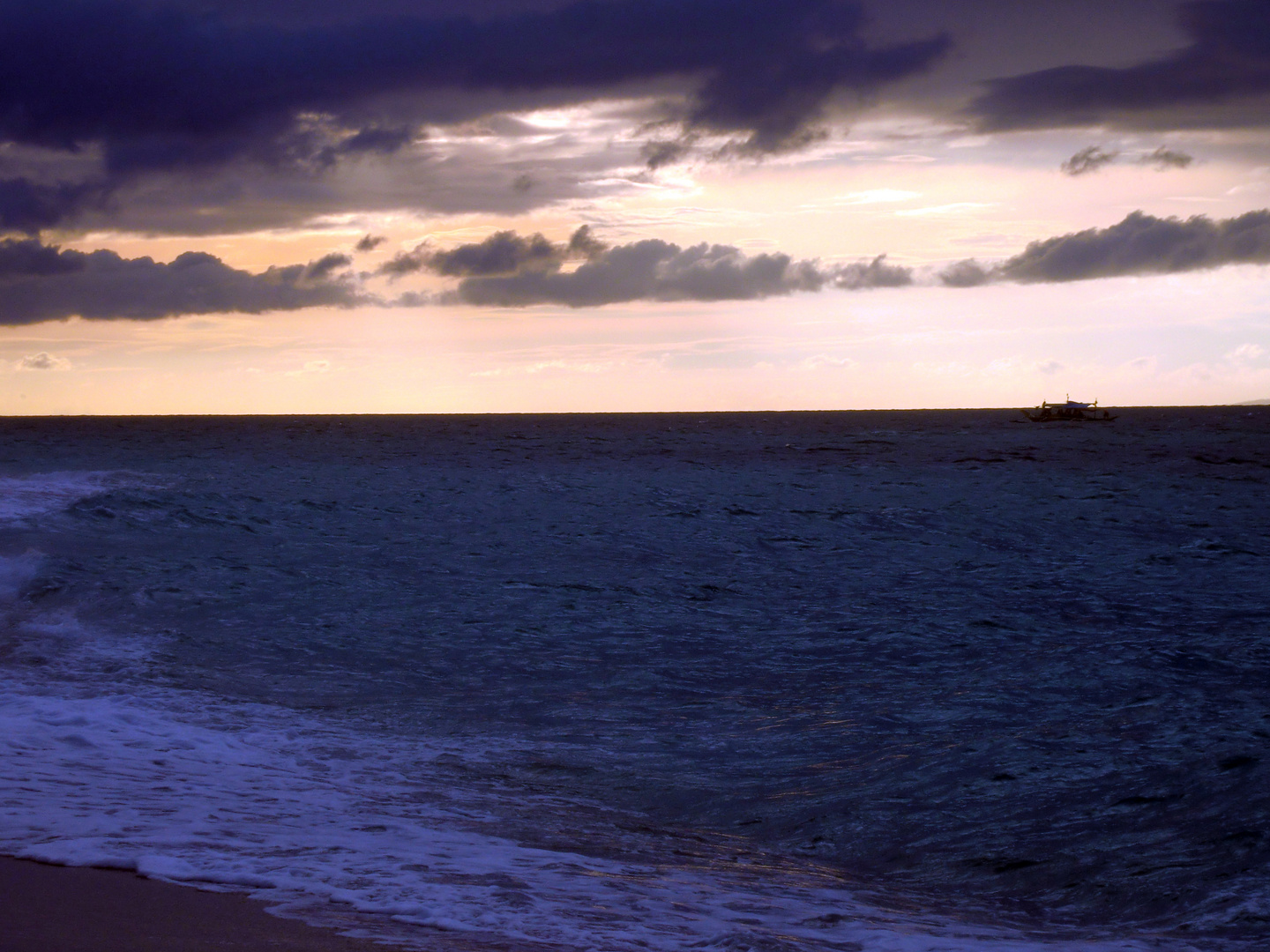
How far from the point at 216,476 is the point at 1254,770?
50.6 meters

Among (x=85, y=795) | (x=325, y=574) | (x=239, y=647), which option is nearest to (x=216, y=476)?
(x=325, y=574)

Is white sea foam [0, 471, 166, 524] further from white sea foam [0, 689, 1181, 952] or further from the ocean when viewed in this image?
white sea foam [0, 689, 1181, 952]

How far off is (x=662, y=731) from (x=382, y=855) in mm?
4519

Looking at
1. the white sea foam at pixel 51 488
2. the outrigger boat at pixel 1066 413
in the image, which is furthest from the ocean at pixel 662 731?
the outrigger boat at pixel 1066 413

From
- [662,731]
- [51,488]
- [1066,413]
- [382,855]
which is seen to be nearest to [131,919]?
[382,855]

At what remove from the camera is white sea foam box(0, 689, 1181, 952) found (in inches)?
213

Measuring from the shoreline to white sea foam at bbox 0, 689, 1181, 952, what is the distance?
0.17 m

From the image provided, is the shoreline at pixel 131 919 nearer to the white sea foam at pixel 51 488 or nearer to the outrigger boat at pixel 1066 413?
the white sea foam at pixel 51 488

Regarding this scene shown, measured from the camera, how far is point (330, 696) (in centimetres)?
→ 1180

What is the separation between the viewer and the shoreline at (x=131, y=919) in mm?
4734

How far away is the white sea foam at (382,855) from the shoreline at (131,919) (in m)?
0.17

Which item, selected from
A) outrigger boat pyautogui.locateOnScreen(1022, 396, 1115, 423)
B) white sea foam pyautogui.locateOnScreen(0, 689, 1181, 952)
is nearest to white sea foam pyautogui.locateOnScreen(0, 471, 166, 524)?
white sea foam pyautogui.locateOnScreen(0, 689, 1181, 952)

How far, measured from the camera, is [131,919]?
5035 mm

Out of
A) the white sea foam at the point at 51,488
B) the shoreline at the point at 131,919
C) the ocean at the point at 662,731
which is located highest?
the white sea foam at the point at 51,488
